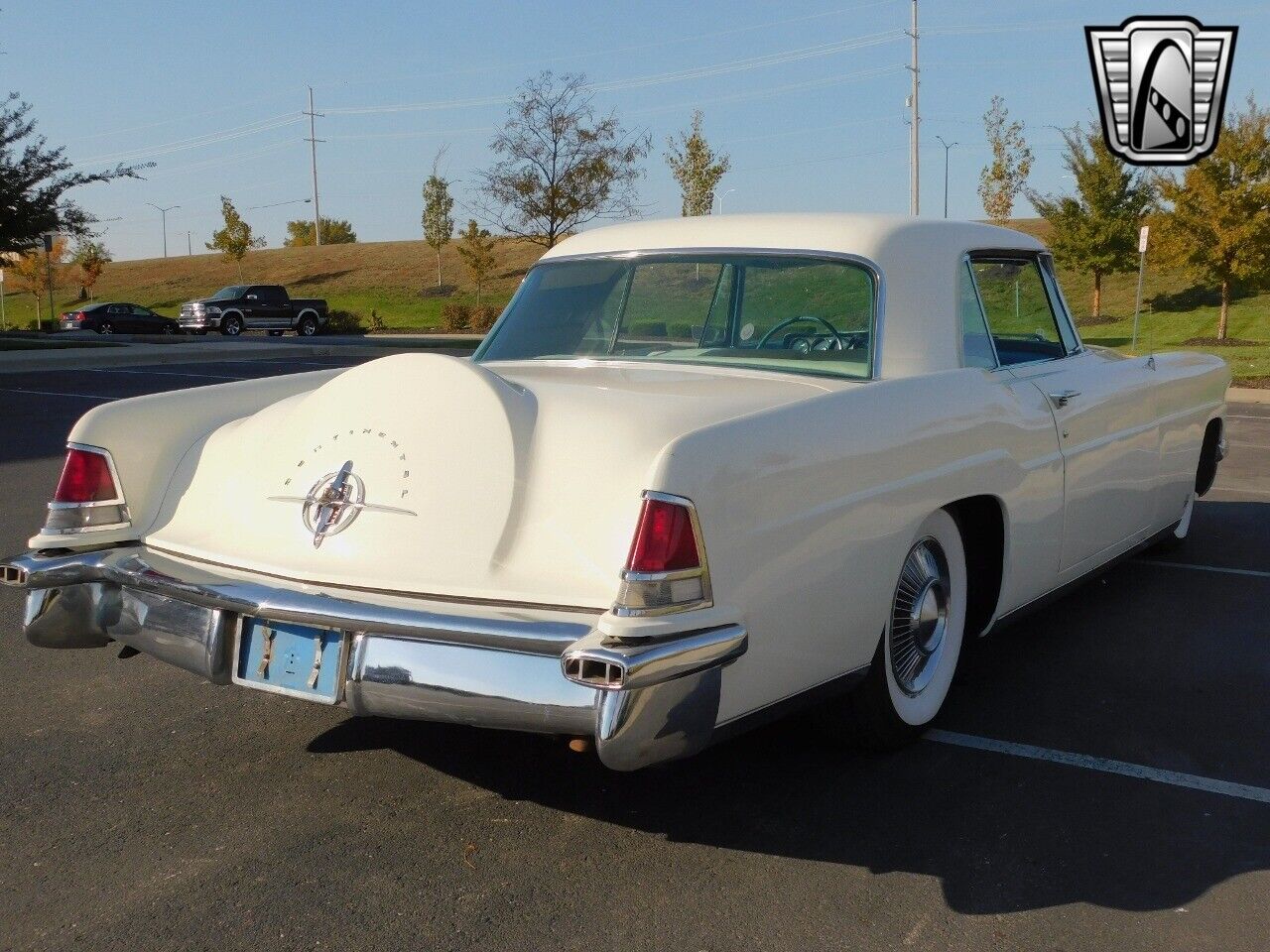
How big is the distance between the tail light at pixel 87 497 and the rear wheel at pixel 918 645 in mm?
2147

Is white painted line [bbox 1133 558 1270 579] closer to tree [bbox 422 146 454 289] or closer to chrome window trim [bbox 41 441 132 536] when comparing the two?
chrome window trim [bbox 41 441 132 536]

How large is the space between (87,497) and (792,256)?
7.48 ft

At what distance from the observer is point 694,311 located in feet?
14.7

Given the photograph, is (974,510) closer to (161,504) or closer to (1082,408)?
(1082,408)

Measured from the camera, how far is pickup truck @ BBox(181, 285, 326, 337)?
4106 cm

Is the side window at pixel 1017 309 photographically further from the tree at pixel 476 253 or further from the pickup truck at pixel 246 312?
the tree at pixel 476 253

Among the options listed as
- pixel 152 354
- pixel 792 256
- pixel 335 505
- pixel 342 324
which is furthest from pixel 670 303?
pixel 342 324

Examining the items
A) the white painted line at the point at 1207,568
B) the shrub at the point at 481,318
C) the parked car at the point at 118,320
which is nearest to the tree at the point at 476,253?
the shrub at the point at 481,318

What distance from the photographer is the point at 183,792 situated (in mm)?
3488

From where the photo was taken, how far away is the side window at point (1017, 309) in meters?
4.59

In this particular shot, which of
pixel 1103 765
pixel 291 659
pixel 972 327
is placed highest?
pixel 972 327

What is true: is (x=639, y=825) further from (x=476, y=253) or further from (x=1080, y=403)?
(x=476, y=253)

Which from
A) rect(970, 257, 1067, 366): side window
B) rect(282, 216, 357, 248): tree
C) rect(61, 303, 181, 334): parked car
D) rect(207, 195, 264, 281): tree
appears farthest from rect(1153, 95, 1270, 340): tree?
rect(282, 216, 357, 248): tree

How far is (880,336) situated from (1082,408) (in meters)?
1.09
